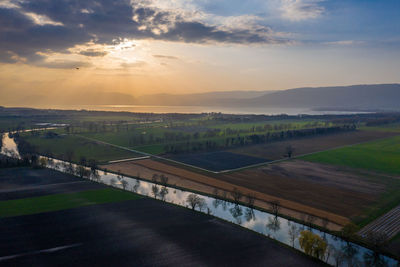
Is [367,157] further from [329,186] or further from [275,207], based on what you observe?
[275,207]

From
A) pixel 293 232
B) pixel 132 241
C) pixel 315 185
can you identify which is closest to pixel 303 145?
pixel 315 185

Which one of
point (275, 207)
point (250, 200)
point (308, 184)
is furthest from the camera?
point (308, 184)

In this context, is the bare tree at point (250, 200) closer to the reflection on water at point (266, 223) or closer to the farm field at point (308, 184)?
the reflection on water at point (266, 223)

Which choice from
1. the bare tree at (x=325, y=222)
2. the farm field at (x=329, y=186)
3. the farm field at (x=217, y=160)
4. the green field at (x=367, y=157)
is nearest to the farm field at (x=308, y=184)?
the farm field at (x=329, y=186)

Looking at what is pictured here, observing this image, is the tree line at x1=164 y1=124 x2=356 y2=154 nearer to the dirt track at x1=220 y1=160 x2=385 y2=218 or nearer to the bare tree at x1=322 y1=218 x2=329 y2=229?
the dirt track at x1=220 y1=160 x2=385 y2=218

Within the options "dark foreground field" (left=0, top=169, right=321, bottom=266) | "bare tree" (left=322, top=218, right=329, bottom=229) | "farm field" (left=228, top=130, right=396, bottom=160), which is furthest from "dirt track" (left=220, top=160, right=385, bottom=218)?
"dark foreground field" (left=0, top=169, right=321, bottom=266)

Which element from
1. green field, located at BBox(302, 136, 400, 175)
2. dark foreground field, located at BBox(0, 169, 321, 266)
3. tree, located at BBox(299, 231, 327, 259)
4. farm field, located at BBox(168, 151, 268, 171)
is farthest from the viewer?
farm field, located at BBox(168, 151, 268, 171)

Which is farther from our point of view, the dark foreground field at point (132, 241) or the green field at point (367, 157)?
the green field at point (367, 157)
